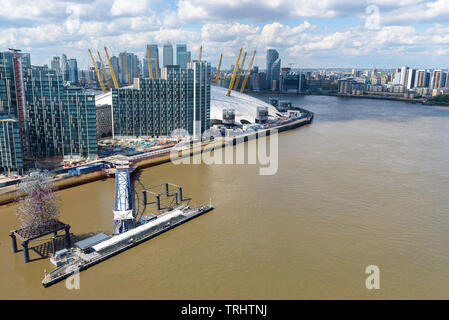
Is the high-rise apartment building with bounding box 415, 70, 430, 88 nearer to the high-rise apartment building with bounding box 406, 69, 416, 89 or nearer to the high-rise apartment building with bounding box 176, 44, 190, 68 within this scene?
the high-rise apartment building with bounding box 406, 69, 416, 89

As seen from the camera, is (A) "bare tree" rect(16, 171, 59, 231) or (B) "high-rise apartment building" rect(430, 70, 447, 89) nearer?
(A) "bare tree" rect(16, 171, 59, 231)

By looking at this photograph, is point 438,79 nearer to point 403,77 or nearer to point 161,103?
point 403,77

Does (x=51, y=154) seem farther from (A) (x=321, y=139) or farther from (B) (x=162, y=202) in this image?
(A) (x=321, y=139)

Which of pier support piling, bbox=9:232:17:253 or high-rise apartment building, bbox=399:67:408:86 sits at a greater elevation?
high-rise apartment building, bbox=399:67:408:86

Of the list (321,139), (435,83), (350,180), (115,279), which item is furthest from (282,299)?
(435,83)

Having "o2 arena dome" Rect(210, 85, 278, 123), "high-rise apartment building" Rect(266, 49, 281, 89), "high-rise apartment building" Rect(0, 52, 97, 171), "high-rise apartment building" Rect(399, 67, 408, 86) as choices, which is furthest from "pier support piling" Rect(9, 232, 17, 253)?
"high-rise apartment building" Rect(399, 67, 408, 86)

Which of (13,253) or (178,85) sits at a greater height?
(178,85)
